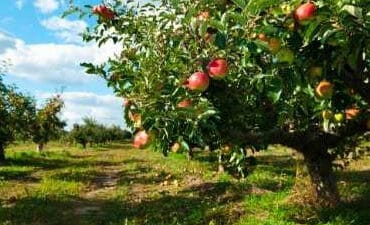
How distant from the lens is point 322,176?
1377cm

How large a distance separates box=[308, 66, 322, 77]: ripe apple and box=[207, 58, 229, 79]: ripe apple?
662 mm

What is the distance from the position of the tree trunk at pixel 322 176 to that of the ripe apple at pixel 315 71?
8.80 meters

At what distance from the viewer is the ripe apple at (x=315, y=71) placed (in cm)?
491

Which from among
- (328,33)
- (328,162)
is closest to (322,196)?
(328,162)

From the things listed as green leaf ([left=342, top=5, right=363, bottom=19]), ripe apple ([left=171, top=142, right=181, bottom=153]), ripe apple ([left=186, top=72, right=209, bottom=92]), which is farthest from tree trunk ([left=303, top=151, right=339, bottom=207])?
green leaf ([left=342, top=5, right=363, bottom=19])

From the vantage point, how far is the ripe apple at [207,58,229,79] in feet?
16.2

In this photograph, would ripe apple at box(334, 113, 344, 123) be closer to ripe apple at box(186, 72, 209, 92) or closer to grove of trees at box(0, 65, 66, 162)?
ripe apple at box(186, 72, 209, 92)

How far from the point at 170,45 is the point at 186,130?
228 cm

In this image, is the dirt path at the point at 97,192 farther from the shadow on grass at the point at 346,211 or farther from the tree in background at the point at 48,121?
the tree in background at the point at 48,121

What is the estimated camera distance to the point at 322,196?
1393 cm

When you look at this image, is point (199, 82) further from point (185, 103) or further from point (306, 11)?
point (306, 11)

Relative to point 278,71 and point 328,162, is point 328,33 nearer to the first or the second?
point 278,71

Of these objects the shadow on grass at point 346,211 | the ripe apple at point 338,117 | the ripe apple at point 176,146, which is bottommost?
the shadow on grass at point 346,211

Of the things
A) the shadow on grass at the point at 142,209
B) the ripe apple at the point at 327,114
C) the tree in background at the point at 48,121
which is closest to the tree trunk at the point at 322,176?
the shadow on grass at the point at 142,209
